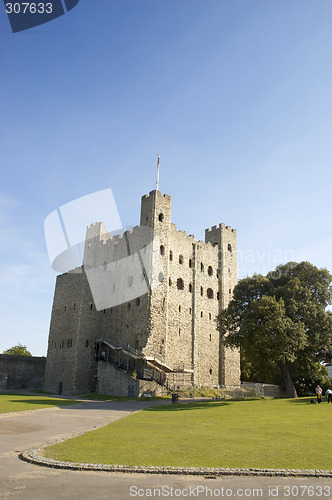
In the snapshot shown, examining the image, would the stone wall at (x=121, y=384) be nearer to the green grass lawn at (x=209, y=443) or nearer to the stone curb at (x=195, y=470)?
the green grass lawn at (x=209, y=443)

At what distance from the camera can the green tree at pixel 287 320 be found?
27.5 metres

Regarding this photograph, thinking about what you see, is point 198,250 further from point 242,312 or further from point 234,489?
point 234,489

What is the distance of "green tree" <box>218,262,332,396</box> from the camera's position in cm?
2755

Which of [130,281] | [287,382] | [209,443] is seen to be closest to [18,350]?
[130,281]

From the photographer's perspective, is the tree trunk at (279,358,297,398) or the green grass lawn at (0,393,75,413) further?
the tree trunk at (279,358,297,398)

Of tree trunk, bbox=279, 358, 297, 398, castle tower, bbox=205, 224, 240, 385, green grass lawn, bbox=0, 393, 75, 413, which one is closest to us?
green grass lawn, bbox=0, 393, 75, 413

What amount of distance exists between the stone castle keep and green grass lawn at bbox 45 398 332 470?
19.0 meters

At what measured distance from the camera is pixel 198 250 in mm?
44438

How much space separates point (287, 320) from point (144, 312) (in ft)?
49.1

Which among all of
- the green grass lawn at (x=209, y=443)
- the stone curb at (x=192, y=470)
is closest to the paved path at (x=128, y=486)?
the stone curb at (x=192, y=470)

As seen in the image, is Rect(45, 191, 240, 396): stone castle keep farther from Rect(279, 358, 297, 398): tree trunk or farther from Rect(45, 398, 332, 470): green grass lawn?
Rect(45, 398, 332, 470): green grass lawn

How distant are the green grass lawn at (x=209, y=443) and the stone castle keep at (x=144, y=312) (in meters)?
19.0

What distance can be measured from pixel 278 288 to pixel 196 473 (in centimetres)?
2445

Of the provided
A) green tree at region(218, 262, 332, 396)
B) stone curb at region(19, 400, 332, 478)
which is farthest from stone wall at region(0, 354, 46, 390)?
stone curb at region(19, 400, 332, 478)
